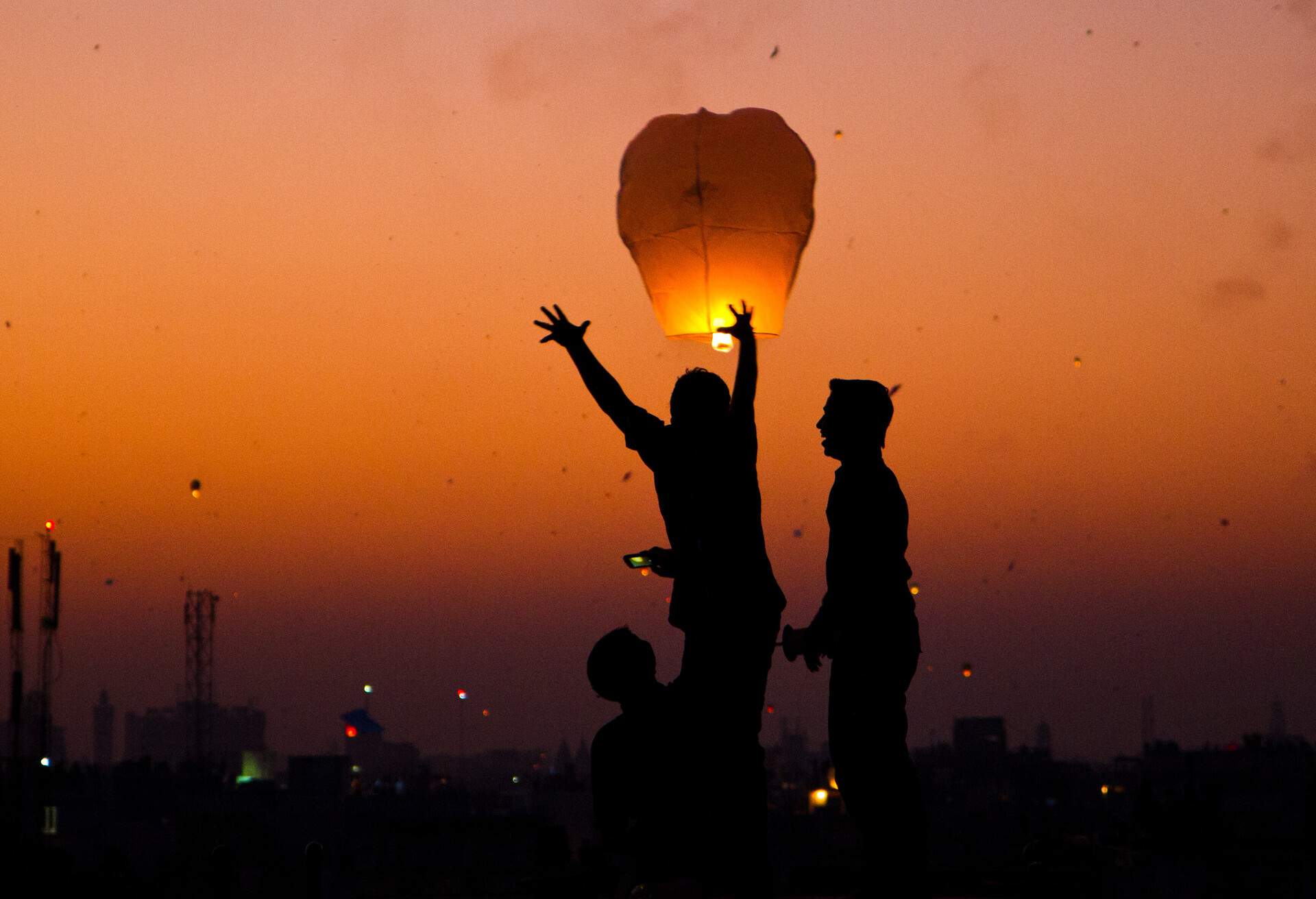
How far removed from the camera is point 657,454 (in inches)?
328

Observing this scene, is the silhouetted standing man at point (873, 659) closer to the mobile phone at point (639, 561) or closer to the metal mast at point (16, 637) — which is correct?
the mobile phone at point (639, 561)

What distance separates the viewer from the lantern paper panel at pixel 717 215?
1158 cm

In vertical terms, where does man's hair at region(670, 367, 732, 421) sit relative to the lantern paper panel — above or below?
below

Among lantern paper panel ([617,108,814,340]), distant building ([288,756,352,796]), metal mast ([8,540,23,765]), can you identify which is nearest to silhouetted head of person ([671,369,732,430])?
lantern paper panel ([617,108,814,340])

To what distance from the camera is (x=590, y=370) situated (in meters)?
8.48

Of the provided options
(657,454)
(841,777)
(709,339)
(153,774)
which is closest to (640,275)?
(709,339)

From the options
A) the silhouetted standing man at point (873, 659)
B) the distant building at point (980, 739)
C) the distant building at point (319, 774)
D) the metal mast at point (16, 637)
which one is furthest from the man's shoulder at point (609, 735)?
the distant building at point (980, 739)

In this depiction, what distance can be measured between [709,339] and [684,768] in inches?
194

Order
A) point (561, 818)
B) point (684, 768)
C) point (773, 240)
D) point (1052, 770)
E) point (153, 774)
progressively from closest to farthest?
point (684, 768) → point (773, 240) → point (561, 818) → point (153, 774) → point (1052, 770)

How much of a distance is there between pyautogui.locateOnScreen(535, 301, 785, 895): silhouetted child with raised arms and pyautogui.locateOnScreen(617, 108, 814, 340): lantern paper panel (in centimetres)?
308

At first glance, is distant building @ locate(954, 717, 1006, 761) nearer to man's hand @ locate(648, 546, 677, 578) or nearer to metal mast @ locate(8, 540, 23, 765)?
metal mast @ locate(8, 540, 23, 765)

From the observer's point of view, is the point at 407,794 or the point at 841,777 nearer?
the point at 841,777

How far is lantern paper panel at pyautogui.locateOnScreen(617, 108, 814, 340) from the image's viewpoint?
11578mm

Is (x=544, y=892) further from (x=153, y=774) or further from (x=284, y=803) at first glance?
(x=153, y=774)
